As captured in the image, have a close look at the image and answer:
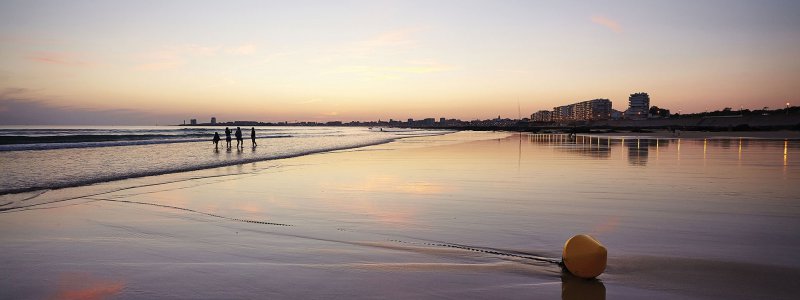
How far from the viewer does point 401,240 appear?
6203mm

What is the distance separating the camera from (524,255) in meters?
5.41

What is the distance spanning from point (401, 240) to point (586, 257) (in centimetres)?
255

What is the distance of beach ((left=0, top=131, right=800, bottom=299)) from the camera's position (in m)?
4.34

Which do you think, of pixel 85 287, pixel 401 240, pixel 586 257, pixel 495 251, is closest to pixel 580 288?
pixel 586 257

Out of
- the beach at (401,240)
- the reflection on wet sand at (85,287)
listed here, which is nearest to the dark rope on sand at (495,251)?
the beach at (401,240)

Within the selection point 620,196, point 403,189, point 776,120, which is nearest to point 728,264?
point 620,196

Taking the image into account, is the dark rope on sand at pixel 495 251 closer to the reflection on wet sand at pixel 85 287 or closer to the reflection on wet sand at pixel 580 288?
the reflection on wet sand at pixel 580 288

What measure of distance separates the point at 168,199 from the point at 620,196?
9.89m

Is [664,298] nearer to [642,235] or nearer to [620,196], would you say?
[642,235]

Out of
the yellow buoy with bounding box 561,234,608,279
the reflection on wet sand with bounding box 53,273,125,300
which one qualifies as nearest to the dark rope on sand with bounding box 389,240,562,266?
the yellow buoy with bounding box 561,234,608,279

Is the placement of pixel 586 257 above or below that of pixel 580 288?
above

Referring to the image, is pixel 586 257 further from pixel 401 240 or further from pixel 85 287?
pixel 85 287

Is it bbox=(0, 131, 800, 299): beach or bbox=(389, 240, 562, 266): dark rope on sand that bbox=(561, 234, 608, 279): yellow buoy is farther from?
bbox=(389, 240, 562, 266): dark rope on sand

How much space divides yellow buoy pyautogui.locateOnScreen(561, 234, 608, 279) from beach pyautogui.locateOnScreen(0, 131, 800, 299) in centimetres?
11
